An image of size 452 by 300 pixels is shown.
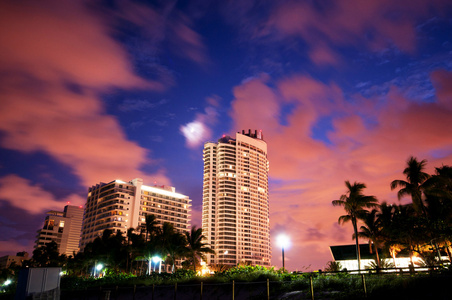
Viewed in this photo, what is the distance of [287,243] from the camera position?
133 ft

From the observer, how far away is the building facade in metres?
166

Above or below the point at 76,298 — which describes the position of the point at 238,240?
above

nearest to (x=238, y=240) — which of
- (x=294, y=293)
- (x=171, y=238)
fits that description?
(x=171, y=238)

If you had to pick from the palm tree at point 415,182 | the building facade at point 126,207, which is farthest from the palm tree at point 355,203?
the building facade at point 126,207

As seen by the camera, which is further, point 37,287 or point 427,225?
point 427,225

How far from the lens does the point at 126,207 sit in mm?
168000

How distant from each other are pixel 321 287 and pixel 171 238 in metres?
55.2

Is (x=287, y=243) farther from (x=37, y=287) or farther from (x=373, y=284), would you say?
(x=37, y=287)

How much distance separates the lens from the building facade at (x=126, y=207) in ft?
545

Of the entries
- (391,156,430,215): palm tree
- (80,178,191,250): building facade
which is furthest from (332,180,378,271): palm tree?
(80,178,191,250): building facade

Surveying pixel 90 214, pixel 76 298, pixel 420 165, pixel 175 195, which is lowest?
pixel 76 298

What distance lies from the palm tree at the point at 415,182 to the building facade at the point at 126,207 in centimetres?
13562

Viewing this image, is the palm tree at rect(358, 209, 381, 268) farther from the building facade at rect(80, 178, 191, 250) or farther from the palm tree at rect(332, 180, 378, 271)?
the building facade at rect(80, 178, 191, 250)

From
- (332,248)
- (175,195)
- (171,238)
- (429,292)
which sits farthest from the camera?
(175,195)
